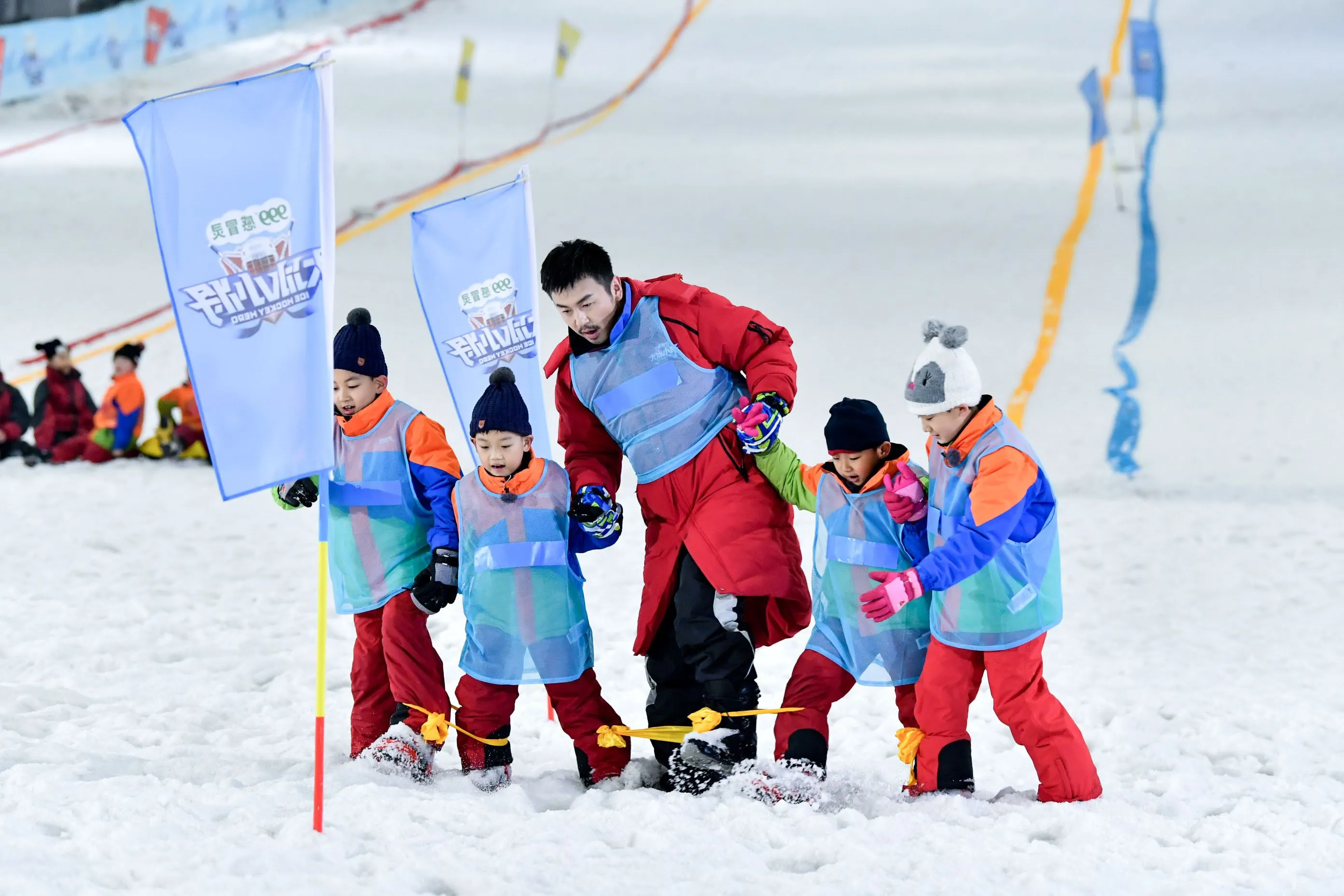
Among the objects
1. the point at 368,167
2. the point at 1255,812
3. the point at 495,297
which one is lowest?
the point at 1255,812

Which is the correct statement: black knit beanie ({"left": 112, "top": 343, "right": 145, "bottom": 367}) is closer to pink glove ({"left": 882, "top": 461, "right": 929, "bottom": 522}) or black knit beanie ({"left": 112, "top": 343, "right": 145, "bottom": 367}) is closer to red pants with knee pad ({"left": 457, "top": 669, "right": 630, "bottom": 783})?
red pants with knee pad ({"left": 457, "top": 669, "right": 630, "bottom": 783})

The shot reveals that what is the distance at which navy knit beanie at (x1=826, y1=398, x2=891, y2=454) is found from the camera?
11.5ft

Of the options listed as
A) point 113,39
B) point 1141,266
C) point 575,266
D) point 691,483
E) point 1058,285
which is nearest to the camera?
point 575,266

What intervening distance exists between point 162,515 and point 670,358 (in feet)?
16.3

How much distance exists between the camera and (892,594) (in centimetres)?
323

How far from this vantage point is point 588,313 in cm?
362

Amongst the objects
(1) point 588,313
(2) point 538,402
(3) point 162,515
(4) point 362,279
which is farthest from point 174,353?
(1) point 588,313

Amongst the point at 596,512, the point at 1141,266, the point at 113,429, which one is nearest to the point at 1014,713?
the point at 596,512

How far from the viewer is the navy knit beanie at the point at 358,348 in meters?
3.83

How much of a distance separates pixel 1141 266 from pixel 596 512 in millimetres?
10529

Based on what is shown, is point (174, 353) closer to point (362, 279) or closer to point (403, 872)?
point (362, 279)

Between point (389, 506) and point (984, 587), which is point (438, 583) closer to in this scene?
point (389, 506)

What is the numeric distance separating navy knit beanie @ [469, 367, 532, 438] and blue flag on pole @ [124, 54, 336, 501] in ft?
1.66

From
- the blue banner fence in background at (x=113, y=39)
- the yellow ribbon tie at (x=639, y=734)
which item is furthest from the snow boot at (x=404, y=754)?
the blue banner fence in background at (x=113, y=39)
